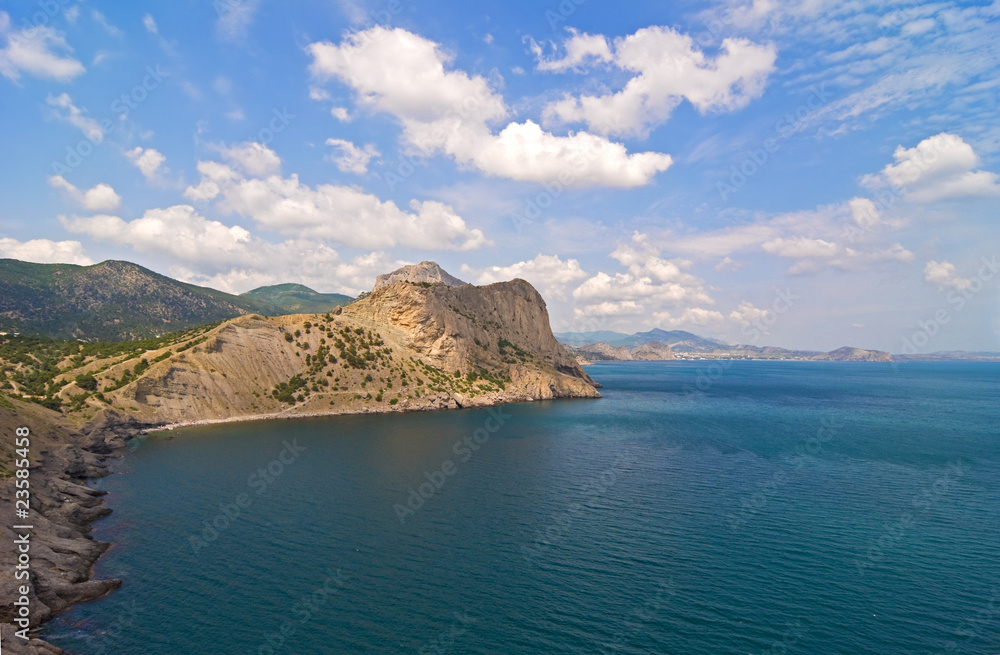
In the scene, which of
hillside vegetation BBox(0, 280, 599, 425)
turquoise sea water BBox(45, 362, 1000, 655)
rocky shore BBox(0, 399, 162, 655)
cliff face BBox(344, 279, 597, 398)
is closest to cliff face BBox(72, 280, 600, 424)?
hillside vegetation BBox(0, 280, 599, 425)

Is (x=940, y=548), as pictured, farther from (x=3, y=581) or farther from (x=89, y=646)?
(x=3, y=581)

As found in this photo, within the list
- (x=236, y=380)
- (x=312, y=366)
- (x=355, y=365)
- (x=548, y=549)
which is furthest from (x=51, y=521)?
(x=355, y=365)

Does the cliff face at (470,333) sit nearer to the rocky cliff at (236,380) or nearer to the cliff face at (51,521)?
the rocky cliff at (236,380)

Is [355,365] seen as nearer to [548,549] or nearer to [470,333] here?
[470,333]

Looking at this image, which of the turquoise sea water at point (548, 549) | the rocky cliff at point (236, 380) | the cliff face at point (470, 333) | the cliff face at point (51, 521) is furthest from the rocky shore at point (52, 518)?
the cliff face at point (470, 333)

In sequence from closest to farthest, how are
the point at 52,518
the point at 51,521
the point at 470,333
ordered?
1. the point at 51,521
2. the point at 52,518
3. the point at 470,333

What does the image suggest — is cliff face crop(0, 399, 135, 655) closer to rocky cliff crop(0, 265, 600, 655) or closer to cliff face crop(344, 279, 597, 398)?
rocky cliff crop(0, 265, 600, 655)
